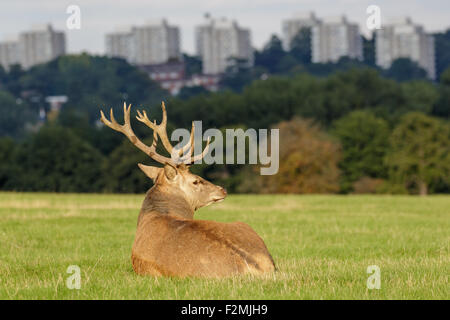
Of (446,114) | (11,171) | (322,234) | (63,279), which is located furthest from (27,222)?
(446,114)

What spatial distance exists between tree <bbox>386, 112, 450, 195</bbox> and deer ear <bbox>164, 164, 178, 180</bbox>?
56.1m

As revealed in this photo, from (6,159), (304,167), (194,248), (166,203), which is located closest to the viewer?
(194,248)

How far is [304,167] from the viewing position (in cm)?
6419

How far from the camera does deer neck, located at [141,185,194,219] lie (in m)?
10.7

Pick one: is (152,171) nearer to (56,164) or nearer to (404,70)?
(56,164)

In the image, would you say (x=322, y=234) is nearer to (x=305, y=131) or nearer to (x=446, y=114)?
(x=305, y=131)

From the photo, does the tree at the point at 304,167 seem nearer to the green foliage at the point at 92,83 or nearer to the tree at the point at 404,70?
the green foliage at the point at 92,83

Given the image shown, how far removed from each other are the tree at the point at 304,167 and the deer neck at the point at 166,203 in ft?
169

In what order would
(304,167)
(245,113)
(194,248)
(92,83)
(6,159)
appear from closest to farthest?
(194,248)
(304,167)
(6,159)
(245,113)
(92,83)

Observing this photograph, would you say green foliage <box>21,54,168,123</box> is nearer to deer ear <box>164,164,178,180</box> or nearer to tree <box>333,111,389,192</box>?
tree <box>333,111,389,192</box>

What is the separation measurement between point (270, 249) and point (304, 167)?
167ft

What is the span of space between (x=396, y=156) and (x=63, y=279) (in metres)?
59.0

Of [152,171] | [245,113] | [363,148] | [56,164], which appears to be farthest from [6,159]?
[152,171]

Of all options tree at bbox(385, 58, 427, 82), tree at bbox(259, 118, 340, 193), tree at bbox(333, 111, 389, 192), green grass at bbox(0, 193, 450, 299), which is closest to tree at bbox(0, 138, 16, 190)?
tree at bbox(259, 118, 340, 193)
